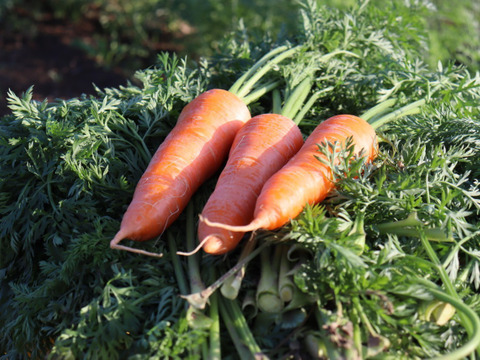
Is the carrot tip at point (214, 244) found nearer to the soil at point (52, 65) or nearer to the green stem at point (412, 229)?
the green stem at point (412, 229)

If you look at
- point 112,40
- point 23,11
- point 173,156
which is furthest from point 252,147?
point 23,11

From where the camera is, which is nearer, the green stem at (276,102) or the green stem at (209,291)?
the green stem at (209,291)

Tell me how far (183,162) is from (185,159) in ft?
0.06

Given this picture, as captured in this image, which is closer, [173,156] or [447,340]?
[447,340]

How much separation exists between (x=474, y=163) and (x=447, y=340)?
74 centimetres

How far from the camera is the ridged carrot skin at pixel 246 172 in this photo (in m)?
1.61

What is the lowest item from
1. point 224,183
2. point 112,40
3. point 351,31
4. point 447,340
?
point 112,40

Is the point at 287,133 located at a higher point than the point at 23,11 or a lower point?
higher

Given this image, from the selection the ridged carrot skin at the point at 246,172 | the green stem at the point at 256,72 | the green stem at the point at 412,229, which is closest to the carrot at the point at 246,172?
the ridged carrot skin at the point at 246,172

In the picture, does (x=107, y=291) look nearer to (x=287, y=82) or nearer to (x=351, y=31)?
(x=287, y=82)

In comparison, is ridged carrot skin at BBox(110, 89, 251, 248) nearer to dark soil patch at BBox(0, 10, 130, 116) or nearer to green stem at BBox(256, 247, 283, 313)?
green stem at BBox(256, 247, 283, 313)

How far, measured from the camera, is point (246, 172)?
179cm

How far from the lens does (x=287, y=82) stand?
89.4 inches

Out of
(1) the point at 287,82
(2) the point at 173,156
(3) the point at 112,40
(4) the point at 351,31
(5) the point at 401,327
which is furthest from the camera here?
(3) the point at 112,40
